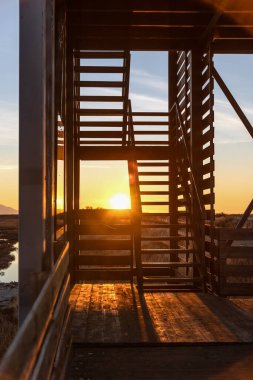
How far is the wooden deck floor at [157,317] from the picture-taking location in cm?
551

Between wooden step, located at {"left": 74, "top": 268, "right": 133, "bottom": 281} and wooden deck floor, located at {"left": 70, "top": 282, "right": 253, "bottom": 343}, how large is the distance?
4.18ft

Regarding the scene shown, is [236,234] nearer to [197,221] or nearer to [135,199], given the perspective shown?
[197,221]

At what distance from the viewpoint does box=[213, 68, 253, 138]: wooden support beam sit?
8812 millimetres

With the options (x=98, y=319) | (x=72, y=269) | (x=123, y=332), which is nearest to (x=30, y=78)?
(x=123, y=332)

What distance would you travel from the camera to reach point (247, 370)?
451 centimetres

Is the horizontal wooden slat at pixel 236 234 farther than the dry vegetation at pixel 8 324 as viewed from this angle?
Yes

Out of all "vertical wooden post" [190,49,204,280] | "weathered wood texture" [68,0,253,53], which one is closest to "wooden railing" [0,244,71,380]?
"weathered wood texture" [68,0,253,53]

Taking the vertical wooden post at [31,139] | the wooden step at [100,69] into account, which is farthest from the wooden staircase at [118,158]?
the vertical wooden post at [31,139]

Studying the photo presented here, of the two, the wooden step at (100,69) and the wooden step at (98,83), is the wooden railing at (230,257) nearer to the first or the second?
the wooden step at (98,83)

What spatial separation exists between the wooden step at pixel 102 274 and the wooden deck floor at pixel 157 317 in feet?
4.18

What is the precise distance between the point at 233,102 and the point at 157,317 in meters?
4.12

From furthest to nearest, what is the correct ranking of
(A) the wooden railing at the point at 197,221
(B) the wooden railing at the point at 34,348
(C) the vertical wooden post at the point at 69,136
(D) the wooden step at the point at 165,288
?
(C) the vertical wooden post at the point at 69,136 < (A) the wooden railing at the point at 197,221 < (D) the wooden step at the point at 165,288 < (B) the wooden railing at the point at 34,348

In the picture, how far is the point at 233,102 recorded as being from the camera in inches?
349

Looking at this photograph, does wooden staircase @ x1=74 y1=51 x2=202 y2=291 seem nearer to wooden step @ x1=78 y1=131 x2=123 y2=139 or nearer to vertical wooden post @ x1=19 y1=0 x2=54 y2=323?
wooden step @ x1=78 y1=131 x2=123 y2=139
